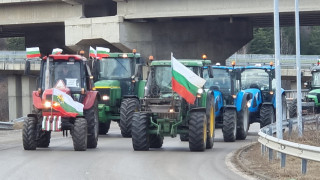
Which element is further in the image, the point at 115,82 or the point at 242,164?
the point at 115,82

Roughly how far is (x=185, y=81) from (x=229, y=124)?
4.33 m

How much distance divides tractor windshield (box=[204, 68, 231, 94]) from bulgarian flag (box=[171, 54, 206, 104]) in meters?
5.14

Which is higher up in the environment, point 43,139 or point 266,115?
point 266,115

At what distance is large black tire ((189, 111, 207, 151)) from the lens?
21.4 metres

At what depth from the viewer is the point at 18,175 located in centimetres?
1589

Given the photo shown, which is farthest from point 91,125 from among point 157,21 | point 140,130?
point 157,21

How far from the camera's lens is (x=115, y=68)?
98.0ft

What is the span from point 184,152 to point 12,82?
42.0 m

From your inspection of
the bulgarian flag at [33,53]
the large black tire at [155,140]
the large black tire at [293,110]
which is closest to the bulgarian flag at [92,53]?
the bulgarian flag at [33,53]

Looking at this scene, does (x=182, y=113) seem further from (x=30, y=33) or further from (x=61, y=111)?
(x=30, y=33)

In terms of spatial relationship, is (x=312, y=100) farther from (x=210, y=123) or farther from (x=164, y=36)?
(x=210, y=123)

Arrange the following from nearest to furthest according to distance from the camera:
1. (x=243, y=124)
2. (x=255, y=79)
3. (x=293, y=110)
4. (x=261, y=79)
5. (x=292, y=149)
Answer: (x=292, y=149) < (x=243, y=124) < (x=261, y=79) < (x=255, y=79) < (x=293, y=110)

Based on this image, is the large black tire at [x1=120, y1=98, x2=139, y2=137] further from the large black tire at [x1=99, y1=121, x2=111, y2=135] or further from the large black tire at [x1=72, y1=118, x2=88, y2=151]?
the large black tire at [x1=72, y1=118, x2=88, y2=151]

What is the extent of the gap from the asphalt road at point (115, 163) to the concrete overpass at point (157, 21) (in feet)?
61.9
